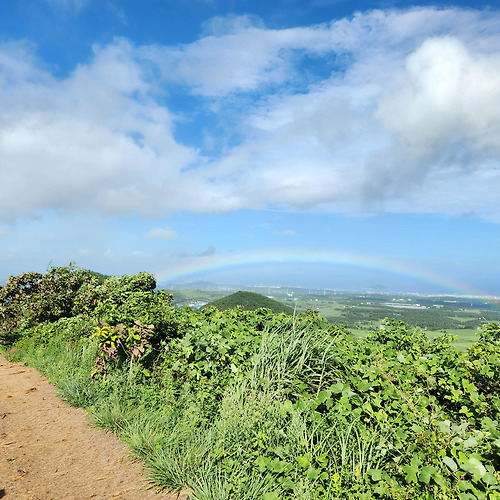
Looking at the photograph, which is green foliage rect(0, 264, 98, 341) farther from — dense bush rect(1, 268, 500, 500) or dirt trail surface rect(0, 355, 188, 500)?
dirt trail surface rect(0, 355, 188, 500)

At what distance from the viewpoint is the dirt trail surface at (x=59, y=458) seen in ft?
13.4

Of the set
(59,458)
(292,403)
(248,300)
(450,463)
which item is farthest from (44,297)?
(450,463)

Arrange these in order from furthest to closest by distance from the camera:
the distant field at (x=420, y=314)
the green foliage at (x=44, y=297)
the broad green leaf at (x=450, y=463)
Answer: the green foliage at (x=44, y=297), the distant field at (x=420, y=314), the broad green leaf at (x=450, y=463)

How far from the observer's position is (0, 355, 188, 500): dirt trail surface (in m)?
4.09

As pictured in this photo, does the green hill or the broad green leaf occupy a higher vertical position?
the green hill

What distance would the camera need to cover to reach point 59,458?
4805 millimetres

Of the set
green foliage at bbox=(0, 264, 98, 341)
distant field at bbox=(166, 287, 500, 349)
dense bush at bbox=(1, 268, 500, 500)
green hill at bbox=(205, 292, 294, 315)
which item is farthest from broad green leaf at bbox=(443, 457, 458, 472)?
green foliage at bbox=(0, 264, 98, 341)

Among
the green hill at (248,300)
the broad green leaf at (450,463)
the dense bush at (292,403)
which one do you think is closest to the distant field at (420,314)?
the green hill at (248,300)

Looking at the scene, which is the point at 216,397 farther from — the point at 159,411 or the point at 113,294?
the point at 113,294

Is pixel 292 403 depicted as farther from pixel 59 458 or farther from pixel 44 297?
pixel 44 297

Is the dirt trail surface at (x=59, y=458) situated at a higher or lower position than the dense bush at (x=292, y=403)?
lower

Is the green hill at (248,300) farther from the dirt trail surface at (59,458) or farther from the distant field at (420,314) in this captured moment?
the dirt trail surface at (59,458)

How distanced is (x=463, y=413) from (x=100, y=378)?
6.11 meters

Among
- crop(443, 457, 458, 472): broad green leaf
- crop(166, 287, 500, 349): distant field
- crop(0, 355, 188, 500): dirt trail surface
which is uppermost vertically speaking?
crop(166, 287, 500, 349): distant field
